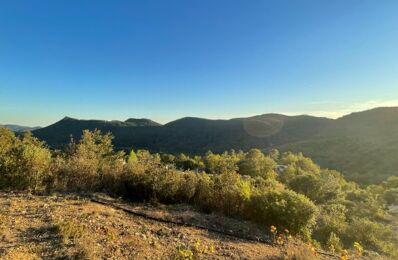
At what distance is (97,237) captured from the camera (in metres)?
5.20

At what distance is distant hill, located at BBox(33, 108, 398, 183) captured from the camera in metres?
59.0

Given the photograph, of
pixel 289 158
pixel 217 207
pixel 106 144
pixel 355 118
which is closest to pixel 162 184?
pixel 217 207

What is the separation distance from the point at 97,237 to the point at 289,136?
350ft

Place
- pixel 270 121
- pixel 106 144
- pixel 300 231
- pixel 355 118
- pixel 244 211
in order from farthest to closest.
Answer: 1. pixel 270 121
2. pixel 355 118
3. pixel 106 144
4. pixel 244 211
5. pixel 300 231

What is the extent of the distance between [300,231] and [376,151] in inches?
2533

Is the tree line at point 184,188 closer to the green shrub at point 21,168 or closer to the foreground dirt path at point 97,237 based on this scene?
the green shrub at point 21,168

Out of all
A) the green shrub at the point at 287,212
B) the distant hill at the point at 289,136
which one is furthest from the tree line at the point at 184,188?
the distant hill at the point at 289,136

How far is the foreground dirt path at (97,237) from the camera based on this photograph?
15.0ft

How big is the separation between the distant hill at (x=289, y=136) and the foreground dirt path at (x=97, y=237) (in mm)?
48625

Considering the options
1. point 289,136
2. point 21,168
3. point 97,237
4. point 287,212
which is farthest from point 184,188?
point 289,136

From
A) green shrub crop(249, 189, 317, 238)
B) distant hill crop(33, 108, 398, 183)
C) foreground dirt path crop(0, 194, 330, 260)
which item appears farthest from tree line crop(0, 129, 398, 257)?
distant hill crop(33, 108, 398, 183)

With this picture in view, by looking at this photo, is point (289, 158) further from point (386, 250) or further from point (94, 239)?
point (94, 239)

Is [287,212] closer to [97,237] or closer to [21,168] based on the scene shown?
[97,237]

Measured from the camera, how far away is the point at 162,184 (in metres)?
8.48
